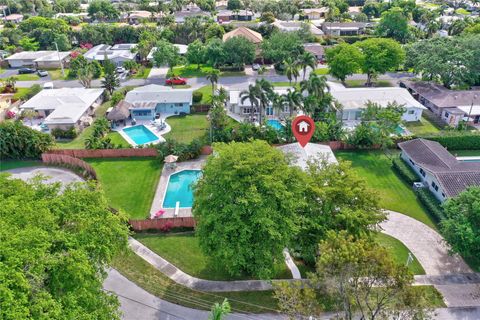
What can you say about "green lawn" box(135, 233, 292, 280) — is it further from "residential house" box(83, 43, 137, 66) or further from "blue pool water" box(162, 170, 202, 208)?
"residential house" box(83, 43, 137, 66)

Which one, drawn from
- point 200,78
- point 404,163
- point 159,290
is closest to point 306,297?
point 159,290

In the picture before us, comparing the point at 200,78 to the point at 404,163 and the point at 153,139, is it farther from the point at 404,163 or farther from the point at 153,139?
the point at 404,163

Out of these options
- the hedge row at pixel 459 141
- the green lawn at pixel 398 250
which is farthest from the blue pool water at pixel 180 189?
the hedge row at pixel 459 141

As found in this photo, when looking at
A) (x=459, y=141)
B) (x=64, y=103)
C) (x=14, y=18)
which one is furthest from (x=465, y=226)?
(x=14, y=18)

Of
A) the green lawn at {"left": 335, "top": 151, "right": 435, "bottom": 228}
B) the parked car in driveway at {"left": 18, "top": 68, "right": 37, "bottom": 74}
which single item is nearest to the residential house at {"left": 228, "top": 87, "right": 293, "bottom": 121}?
the green lawn at {"left": 335, "top": 151, "right": 435, "bottom": 228}

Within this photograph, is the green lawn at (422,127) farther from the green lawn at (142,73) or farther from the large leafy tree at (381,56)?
the green lawn at (142,73)
